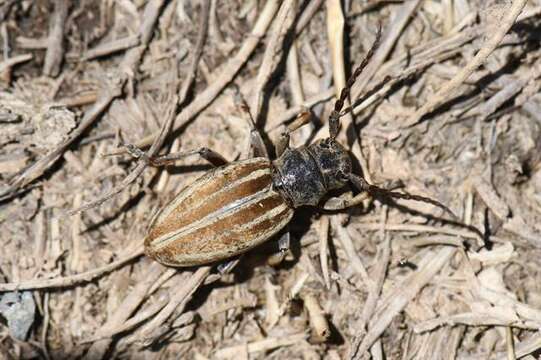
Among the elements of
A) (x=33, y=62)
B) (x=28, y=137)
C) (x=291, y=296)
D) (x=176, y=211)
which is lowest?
(x=291, y=296)

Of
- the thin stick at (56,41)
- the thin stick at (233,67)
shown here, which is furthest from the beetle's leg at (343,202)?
the thin stick at (56,41)

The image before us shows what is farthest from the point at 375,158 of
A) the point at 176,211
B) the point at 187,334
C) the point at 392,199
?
the point at 187,334

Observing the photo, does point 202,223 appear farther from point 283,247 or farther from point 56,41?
point 56,41

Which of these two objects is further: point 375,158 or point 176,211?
point 375,158

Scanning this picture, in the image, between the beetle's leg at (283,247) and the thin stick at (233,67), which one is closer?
the beetle's leg at (283,247)

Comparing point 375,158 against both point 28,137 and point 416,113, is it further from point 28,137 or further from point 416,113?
point 28,137

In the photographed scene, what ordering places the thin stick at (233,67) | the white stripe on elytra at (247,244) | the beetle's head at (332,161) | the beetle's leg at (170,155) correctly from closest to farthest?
1. the white stripe on elytra at (247,244)
2. the beetle's head at (332,161)
3. the beetle's leg at (170,155)
4. the thin stick at (233,67)

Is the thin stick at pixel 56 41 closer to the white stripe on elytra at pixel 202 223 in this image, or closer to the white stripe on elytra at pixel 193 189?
the white stripe on elytra at pixel 193 189

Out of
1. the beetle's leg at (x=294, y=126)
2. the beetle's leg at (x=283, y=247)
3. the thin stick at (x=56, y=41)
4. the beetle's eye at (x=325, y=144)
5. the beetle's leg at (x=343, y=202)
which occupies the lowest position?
the beetle's leg at (x=283, y=247)
